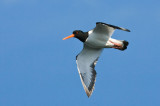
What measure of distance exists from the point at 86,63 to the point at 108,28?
2398 millimetres

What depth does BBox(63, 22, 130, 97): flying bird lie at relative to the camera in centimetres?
2200

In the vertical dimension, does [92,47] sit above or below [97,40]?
below

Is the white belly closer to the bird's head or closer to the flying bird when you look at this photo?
the flying bird

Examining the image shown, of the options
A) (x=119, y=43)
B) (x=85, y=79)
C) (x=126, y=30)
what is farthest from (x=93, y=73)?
(x=126, y=30)

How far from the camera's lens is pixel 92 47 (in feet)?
75.0

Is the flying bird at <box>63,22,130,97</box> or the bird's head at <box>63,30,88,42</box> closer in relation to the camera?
the flying bird at <box>63,22,130,97</box>

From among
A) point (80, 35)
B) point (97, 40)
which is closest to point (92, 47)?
point (97, 40)

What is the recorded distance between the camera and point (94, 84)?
2220 centimetres

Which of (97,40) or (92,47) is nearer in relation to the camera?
(97,40)

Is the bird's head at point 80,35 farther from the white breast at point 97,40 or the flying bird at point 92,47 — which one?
the white breast at point 97,40

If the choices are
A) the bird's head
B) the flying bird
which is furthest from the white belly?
the bird's head

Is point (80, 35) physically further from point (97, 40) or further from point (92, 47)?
point (92, 47)

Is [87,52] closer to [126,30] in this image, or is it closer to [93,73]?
[93,73]

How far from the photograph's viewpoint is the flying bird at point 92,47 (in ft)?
72.2
